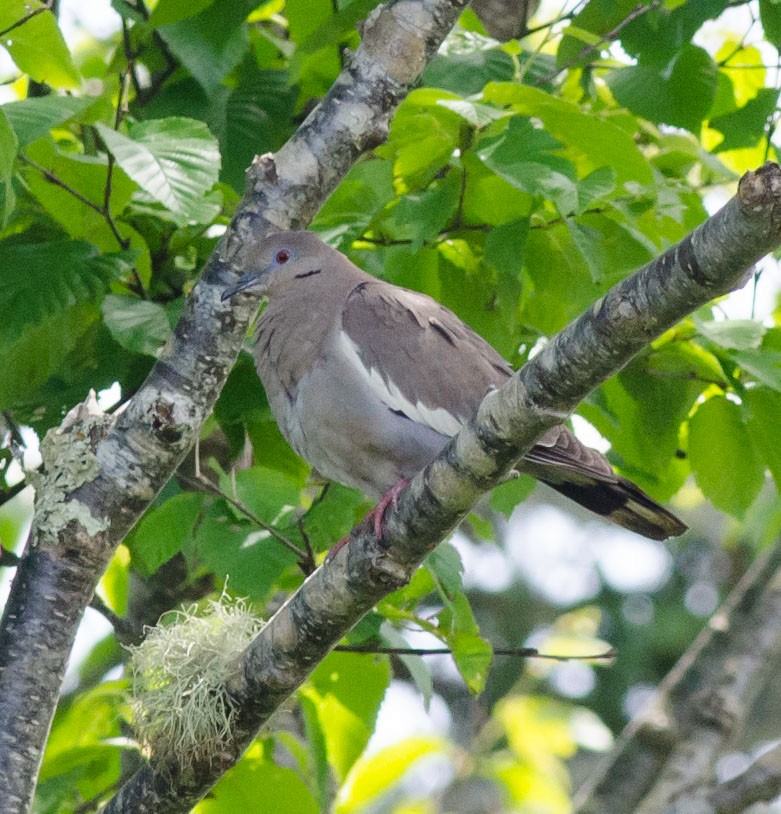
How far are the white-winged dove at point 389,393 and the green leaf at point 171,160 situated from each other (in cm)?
25

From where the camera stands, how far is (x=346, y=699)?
154 inches

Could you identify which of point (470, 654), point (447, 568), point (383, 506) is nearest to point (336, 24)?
point (383, 506)

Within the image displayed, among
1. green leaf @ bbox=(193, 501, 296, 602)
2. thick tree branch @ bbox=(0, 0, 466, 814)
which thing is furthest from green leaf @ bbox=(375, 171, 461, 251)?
green leaf @ bbox=(193, 501, 296, 602)

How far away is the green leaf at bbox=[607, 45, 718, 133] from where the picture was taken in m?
3.87

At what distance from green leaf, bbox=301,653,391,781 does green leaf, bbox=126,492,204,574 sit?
Answer: 69 cm

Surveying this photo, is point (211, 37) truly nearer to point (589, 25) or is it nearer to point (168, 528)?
point (589, 25)

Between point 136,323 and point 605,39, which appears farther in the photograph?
point 605,39

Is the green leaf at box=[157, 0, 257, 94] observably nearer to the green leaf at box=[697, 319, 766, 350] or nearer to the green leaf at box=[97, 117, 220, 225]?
the green leaf at box=[97, 117, 220, 225]

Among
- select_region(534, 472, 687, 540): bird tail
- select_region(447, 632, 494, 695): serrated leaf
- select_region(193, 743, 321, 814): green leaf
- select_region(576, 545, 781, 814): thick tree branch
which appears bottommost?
select_region(576, 545, 781, 814): thick tree branch

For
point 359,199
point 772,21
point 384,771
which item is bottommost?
point 384,771

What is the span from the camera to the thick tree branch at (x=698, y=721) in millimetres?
4629

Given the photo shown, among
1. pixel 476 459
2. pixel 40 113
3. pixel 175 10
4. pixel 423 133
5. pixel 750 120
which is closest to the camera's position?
pixel 476 459

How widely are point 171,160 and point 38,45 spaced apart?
50cm

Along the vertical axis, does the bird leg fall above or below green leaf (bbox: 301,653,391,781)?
above
